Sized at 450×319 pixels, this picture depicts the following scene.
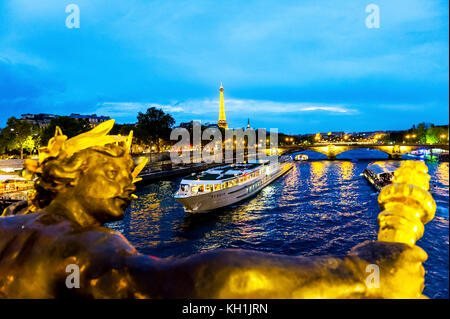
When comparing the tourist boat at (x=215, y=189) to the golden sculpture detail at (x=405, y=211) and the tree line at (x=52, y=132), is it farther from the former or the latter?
the golden sculpture detail at (x=405, y=211)

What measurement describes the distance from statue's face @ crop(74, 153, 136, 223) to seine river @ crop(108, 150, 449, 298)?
53.0 ft

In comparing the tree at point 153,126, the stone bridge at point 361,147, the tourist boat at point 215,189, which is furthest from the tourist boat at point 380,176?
the tree at point 153,126

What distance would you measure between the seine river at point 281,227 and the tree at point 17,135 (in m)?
28.8

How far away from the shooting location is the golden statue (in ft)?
3.74

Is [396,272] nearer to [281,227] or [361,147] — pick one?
[281,227]

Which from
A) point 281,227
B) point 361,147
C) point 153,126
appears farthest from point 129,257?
point 361,147

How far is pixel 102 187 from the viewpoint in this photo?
1.85 metres

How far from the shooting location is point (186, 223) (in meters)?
25.5

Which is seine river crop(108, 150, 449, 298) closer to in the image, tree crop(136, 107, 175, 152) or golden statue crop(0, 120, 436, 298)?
golden statue crop(0, 120, 436, 298)
